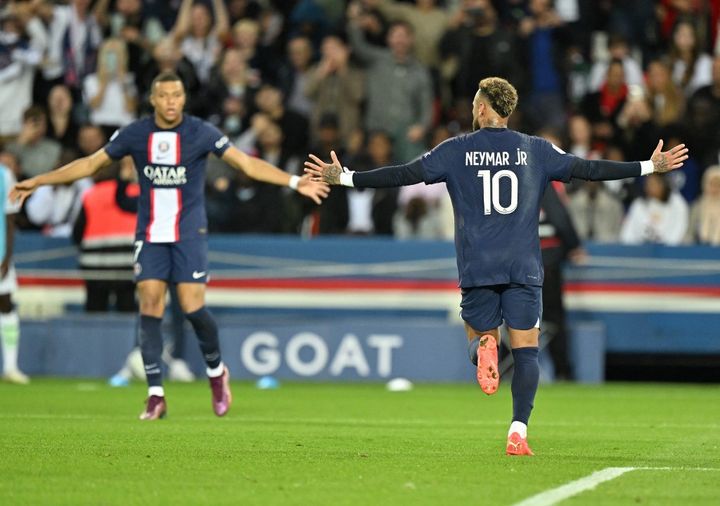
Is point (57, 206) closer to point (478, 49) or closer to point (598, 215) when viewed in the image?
point (478, 49)

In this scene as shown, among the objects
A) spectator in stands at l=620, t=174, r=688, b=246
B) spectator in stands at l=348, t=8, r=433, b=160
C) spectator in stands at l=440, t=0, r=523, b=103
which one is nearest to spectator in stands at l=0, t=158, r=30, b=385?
spectator in stands at l=348, t=8, r=433, b=160

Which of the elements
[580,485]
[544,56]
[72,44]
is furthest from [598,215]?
[580,485]

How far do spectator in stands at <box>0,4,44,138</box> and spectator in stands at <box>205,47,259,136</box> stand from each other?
2336 mm

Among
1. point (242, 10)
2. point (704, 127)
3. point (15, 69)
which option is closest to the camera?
point (704, 127)

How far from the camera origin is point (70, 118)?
20.2 metres

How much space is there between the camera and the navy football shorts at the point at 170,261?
463 inches

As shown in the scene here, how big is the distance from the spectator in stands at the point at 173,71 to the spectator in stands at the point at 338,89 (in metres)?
1.57

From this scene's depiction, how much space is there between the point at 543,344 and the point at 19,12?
8168 mm

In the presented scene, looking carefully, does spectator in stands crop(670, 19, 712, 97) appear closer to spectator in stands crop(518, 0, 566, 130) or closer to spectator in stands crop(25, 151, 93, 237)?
spectator in stands crop(518, 0, 566, 130)

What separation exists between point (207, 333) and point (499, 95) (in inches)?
148

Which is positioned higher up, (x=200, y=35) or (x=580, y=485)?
(x=200, y=35)

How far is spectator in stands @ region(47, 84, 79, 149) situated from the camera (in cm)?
2000

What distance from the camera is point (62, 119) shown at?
20000 millimetres

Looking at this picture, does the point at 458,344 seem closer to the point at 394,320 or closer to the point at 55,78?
the point at 394,320
